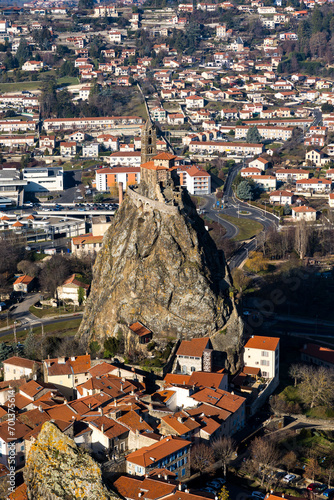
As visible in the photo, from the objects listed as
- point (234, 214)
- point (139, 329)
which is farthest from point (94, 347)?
point (234, 214)

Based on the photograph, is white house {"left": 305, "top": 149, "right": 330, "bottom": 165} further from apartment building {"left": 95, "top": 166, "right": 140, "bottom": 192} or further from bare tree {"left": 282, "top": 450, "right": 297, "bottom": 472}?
bare tree {"left": 282, "top": 450, "right": 297, "bottom": 472}

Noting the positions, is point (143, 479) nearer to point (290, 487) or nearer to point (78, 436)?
point (78, 436)

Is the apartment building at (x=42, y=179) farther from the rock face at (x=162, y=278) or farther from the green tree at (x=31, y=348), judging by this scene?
the green tree at (x=31, y=348)

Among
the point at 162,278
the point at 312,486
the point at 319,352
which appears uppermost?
the point at 162,278

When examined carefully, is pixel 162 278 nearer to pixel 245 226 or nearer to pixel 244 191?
pixel 245 226

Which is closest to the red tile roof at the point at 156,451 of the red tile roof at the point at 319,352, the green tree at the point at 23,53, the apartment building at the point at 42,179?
the red tile roof at the point at 319,352

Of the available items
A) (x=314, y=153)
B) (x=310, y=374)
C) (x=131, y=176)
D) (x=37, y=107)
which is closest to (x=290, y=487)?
(x=310, y=374)
